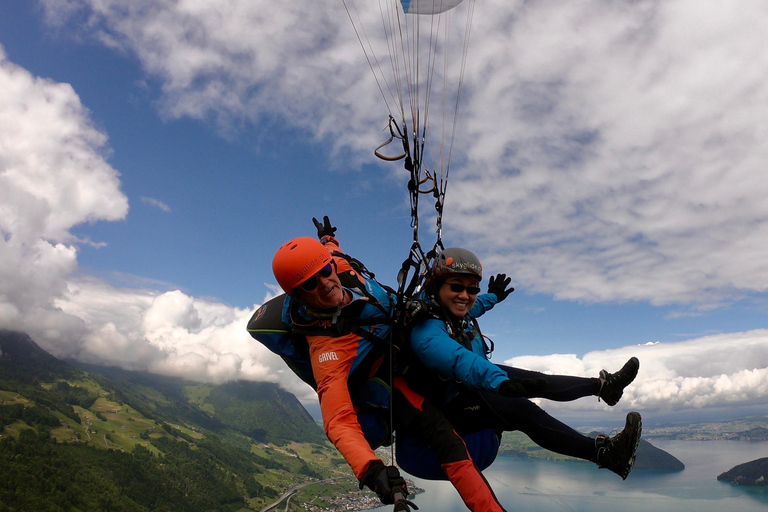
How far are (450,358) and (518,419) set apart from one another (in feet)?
3.96

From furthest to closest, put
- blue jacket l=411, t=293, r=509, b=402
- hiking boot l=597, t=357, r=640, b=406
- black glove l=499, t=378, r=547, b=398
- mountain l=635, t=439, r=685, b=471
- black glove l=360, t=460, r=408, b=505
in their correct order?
mountain l=635, t=439, r=685, b=471, hiking boot l=597, t=357, r=640, b=406, blue jacket l=411, t=293, r=509, b=402, black glove l=499, t=378, r=547, b=398, black glove l=360, t=460, r=408, b=505

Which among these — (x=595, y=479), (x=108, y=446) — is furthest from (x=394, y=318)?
(x=108, y=446)

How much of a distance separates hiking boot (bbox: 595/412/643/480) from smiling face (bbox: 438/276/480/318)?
124cm

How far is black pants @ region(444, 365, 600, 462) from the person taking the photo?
120 inches

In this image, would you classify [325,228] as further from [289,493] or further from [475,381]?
[289,493]

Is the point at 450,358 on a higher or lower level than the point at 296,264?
lower

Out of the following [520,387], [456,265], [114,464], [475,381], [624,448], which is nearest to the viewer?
[520,387]

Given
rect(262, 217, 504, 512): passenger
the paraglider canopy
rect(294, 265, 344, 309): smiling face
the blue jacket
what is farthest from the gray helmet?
the paraglider canopy

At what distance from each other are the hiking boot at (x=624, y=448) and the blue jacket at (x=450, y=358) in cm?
104

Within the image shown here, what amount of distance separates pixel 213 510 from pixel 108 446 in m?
35.7

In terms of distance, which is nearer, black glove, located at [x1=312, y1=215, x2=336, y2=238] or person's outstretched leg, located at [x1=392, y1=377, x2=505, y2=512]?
person's outstretched leg, located at [x1=392, y1=377, x2=505, y2=512]

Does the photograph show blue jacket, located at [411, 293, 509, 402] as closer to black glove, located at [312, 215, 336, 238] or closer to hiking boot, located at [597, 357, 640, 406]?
hiking boot, located at [597, 357, 640, 406]

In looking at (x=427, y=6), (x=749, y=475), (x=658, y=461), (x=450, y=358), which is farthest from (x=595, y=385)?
(x=658, y=461)

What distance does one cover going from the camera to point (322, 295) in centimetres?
273
